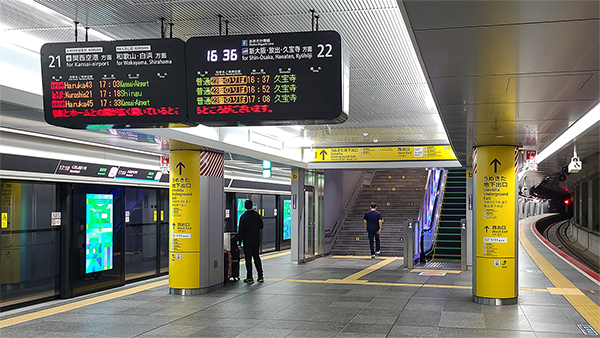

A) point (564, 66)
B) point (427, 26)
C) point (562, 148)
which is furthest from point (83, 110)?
point (562, 148)

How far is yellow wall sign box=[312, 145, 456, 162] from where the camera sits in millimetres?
13617

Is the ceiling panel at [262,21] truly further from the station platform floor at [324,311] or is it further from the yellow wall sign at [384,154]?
the yellow wall sign at [384,154]

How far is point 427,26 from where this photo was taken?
3289 mm

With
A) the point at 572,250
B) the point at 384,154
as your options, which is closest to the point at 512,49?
the point at 384,154

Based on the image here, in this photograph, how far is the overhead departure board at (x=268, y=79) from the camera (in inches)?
174

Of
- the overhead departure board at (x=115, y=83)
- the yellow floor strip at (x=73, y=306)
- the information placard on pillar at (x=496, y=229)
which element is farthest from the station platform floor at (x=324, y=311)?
the overhead departure board at (x=115, y=83)

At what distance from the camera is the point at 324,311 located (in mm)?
7977

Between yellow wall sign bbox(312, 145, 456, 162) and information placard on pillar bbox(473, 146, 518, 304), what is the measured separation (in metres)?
4.61

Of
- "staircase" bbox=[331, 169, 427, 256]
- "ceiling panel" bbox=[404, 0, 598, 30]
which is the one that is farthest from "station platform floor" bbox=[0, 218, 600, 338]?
"staircase" bbox=[331, 169, 427, 256]

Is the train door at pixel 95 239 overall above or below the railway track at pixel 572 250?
above

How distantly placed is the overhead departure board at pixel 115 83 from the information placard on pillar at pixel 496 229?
567 cm

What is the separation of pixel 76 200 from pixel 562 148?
9833 millimetres

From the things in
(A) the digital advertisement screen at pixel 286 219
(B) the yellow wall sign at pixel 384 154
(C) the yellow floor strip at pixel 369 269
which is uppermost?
(B) the yellow wall sign at pixel 384 154

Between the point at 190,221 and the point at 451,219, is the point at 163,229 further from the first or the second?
the point at 451,219
